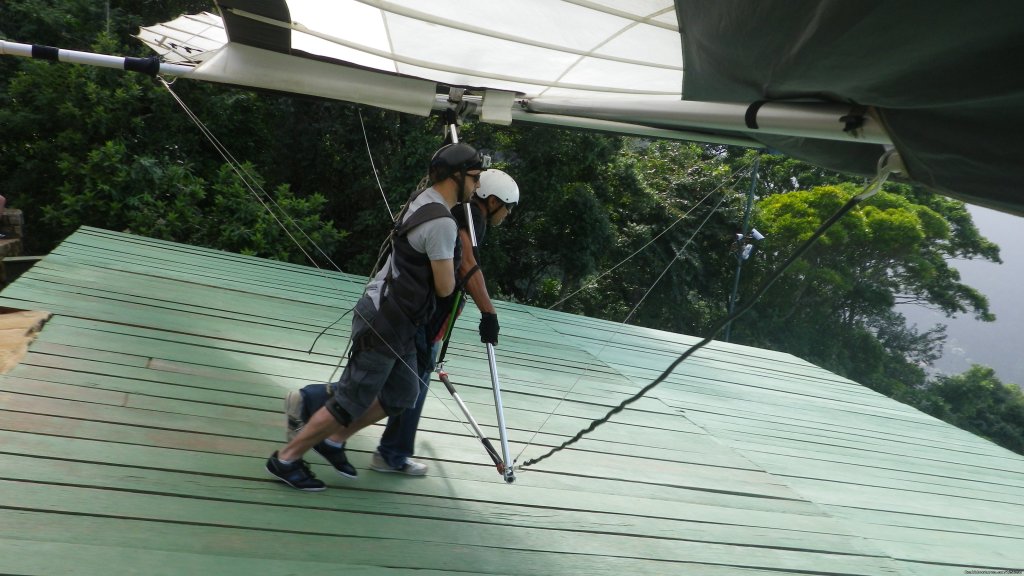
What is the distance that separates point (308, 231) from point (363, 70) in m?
5.81

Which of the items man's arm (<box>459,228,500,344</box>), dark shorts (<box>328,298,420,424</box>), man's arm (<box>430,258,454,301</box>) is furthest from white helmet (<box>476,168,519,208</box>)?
dark shorts (<box>328,298,420,424</box>)

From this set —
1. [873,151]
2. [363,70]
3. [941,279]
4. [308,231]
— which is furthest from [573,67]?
[941,279]

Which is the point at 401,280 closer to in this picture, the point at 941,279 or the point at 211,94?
the point at 211,94

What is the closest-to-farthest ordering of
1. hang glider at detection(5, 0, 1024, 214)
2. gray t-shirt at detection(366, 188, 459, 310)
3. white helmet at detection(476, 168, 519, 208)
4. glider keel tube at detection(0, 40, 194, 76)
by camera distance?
hang glider at detection(5, 0, 1024, 214) < gray t-shirt at detection(366, 188, 459, 310) < white helmet at detection(476, 168, 519, 208) < glider keel tube at detection(0, 40, 194, 76)

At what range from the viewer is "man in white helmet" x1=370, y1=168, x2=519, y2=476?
10.3ft

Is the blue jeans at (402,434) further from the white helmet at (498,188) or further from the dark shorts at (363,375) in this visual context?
the white helmet at (498,188)

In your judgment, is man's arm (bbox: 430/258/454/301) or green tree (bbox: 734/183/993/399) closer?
man's arm (bbox: 430/258/454/301)

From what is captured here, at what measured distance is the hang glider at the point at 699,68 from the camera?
61.3 inches

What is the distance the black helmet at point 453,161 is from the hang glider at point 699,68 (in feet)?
1.94

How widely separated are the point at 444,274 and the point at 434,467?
1.08m

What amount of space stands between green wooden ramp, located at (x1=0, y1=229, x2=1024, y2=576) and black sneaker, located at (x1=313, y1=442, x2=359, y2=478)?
93 millimetres

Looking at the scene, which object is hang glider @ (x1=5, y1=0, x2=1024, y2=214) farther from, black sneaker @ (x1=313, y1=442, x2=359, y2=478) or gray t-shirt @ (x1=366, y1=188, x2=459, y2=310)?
black sneaker @ (x1=313, y1=442, x2=359, y2=478)

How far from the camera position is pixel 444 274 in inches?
111

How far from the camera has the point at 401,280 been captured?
2887 millimetres
